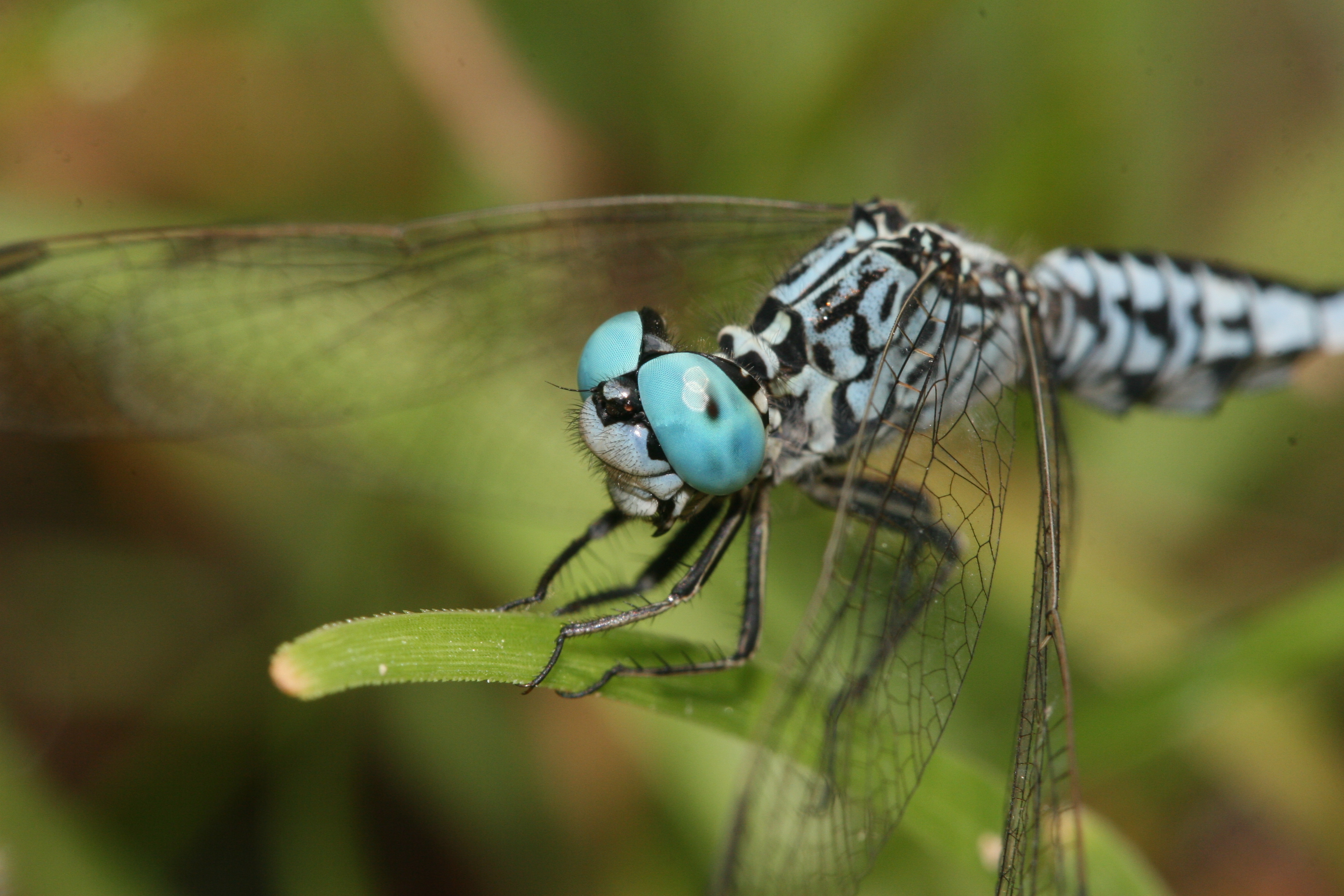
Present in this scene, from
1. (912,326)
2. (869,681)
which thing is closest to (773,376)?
(912,326)

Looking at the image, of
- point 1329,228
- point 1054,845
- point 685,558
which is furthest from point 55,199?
point 1329,228

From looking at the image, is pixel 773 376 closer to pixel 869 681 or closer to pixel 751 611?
pixel 751 611

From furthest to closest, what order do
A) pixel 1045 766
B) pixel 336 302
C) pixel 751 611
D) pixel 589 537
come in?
pixel 336 302
pixel 589 537
pixel 751 611
pixel 1045 766

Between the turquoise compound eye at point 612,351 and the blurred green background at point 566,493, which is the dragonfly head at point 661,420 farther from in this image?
the blurred green background at point 566,493

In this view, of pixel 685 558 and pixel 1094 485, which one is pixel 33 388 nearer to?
pixel 685 558

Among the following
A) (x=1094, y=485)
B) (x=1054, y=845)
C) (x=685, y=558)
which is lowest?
(x=1054, y=845)

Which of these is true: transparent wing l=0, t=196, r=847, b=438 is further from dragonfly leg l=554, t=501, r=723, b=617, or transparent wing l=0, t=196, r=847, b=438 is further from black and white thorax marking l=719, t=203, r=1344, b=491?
dragonfly leg l=554, t=501, r=723, b=617

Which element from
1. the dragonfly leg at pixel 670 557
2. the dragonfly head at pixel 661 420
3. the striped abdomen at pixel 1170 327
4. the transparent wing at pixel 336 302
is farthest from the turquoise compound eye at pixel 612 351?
the striped abdomen at pixel 1170 327
